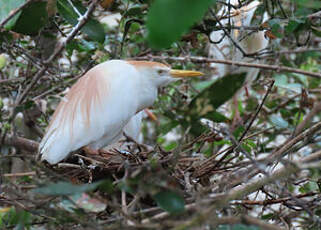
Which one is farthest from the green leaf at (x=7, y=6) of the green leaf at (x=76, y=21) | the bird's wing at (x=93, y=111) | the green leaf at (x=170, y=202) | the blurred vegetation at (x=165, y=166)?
the green leaf at (x=170, y=202)

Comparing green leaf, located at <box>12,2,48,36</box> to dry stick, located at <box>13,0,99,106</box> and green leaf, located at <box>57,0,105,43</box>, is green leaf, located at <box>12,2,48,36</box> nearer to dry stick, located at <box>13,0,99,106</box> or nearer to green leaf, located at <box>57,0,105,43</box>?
green leaf, located at <box>57,0,105,43</box>

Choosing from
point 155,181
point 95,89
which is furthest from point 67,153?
point 155,181

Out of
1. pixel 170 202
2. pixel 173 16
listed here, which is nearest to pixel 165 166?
pixel 170 202

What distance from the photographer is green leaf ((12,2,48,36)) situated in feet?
3.09

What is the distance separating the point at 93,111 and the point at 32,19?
35 centimetres

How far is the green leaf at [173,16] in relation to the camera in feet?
1.69

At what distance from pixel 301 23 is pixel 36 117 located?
3.65 feet

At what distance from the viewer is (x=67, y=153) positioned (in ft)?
3.78

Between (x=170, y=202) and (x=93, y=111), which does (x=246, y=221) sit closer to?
(x=170, y=202)

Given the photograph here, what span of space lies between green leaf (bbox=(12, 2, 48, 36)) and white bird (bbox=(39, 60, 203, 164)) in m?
0.29

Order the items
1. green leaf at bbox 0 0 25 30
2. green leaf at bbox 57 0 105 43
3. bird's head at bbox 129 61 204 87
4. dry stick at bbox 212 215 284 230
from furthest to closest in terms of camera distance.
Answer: bird's head at bbox 129 61 204 87 < green leaf at bbox 57 0 105 43 < green leaf at bbox 0 0 25 30 < dry stick at bbox 212 215 284 230

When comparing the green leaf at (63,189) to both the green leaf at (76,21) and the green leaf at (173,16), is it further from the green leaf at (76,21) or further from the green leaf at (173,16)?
the green leaf at (76,21)

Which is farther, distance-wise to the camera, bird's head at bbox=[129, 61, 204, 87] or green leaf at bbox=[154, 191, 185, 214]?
bird's head at bbox=[129, 61, 204, 87]

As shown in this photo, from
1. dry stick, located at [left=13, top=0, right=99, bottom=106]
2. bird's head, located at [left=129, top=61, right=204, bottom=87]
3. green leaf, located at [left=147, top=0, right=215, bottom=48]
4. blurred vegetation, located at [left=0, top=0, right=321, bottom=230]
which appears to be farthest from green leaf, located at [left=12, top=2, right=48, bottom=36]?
green leaf, located at [left=147, top=0, right=215, bottom=48]
